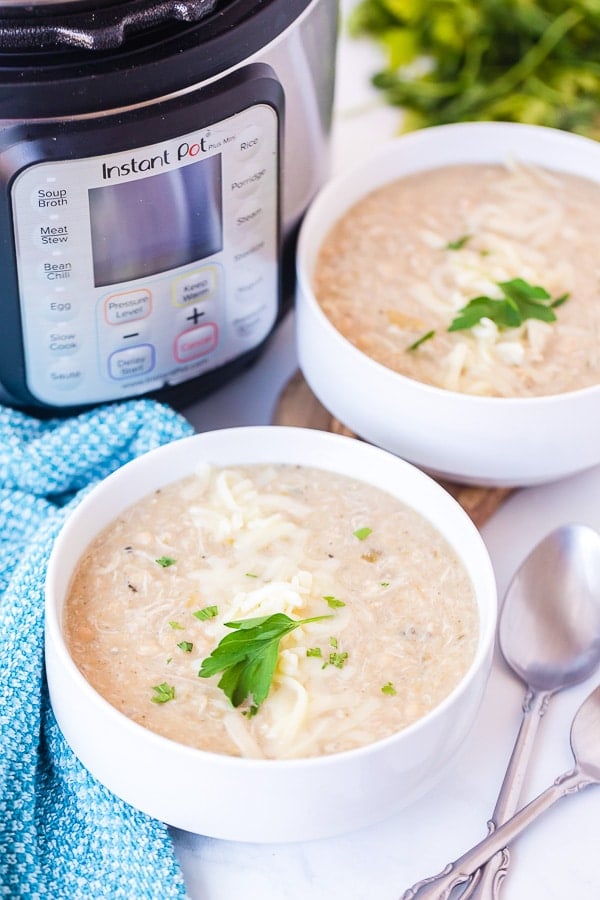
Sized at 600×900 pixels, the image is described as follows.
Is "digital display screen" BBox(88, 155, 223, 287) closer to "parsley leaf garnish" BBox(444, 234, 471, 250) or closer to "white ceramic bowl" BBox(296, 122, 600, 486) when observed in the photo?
"white ceramic bowl" BBox(296, 122, 600, 486)

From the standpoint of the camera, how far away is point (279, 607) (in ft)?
3.62

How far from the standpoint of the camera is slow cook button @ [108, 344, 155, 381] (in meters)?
1.32

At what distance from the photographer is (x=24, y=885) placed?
1.05 m

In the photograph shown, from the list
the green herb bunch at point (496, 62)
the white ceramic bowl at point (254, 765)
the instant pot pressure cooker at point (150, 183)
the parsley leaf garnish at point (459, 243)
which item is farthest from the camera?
the green herb bunch at point (496, 62)

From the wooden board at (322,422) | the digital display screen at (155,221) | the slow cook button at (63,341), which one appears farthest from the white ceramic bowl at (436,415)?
the slow cook button at (63,341)

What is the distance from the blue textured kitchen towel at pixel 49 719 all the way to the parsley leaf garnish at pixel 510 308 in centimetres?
32

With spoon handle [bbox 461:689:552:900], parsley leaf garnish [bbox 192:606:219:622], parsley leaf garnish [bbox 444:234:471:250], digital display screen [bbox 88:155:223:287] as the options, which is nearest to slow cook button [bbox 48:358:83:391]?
digital display screen [bbox 88:155:223:287]

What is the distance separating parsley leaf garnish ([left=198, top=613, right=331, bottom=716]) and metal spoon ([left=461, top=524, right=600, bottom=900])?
0.27 metres

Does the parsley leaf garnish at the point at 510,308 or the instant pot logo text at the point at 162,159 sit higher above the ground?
the instant pot logo text at the point at 162,159

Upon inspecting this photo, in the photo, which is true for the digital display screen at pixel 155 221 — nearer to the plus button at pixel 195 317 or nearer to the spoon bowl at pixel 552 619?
the plus button at pixel 195 317

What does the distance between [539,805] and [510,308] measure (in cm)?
52

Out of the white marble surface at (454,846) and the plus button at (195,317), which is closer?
the white marble surface at (454,846)

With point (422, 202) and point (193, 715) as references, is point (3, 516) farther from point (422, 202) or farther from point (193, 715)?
point (422, 202)

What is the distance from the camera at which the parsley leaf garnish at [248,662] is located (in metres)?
1.05
